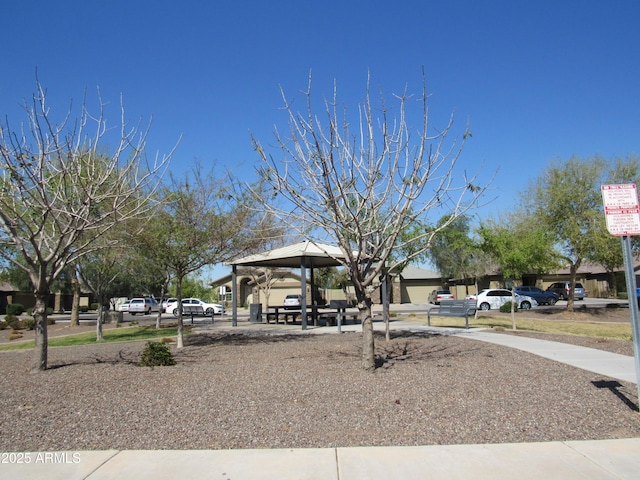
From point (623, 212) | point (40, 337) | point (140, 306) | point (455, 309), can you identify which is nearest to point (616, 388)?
point (623, 212)

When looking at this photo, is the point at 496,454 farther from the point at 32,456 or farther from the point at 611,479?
the point at 32,456

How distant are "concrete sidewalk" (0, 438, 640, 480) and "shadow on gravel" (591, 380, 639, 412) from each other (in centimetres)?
159

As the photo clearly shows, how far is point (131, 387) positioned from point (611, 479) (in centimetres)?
644

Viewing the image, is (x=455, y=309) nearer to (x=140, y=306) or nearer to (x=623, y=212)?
(x=623, y=212)

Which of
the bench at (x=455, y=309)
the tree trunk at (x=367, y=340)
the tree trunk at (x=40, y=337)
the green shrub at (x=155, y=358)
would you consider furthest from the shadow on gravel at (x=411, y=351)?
the tree trunk at (x=40, y=337)

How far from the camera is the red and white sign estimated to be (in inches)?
239

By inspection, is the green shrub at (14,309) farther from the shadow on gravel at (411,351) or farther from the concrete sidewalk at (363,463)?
the concrete sidewalk at (363,463)

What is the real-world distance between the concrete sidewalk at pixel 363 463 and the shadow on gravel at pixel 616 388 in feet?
5.22

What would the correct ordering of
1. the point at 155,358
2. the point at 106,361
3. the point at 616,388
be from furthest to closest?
the point at 106,361 → the point at 155,358 → the point at 616,388

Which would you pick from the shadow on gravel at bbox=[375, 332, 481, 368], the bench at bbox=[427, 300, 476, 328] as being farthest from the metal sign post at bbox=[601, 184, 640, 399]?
the bench at bbox=[427, 300, 476, 328]

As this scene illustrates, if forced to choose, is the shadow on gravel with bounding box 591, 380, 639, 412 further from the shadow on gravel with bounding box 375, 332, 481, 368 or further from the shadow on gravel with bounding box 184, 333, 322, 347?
the shadow on gravel with bounding box 184, 333, 322, 347

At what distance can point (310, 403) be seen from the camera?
265 inches

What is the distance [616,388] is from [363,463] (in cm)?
469

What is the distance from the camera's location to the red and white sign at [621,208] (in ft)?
19.9
